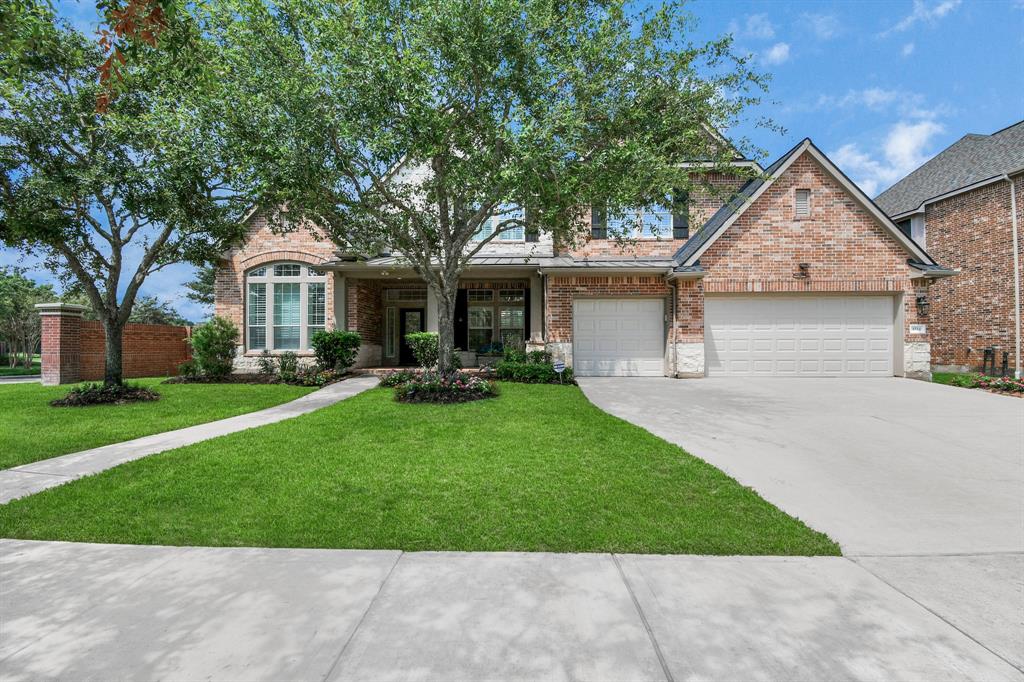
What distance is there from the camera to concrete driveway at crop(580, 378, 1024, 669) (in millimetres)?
2830

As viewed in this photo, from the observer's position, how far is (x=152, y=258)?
34.0ft

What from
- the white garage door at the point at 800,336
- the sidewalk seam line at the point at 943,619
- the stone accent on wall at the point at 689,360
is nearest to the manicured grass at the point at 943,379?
the white garage door at the point at 800,336

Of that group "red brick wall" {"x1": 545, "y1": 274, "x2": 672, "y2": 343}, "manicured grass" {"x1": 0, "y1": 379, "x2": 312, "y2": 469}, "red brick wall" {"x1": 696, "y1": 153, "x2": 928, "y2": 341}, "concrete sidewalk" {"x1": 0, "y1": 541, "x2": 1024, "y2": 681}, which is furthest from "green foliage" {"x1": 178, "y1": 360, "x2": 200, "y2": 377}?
"red brick wall" {"x1": 696, "y1": 153, "x2": 928, "y2": 341}

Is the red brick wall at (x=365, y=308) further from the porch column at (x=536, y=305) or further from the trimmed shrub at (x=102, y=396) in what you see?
the trimmed shrub at (x=102, y=396)

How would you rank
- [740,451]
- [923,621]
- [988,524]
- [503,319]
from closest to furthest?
1. [923,621]
2. [988,524]
3. [740,451]
4. [503,319]

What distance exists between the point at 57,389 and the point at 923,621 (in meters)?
16.4

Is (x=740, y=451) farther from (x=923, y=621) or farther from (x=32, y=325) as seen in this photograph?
(x=32, y=325)

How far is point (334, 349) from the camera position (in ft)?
42.6

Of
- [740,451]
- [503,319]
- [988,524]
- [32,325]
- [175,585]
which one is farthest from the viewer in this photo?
[32,325]

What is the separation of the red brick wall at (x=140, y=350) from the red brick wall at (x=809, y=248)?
18.2 metres

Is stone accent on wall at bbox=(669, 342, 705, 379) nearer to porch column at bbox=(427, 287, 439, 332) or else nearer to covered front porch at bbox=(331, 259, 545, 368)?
covered front porch at bbox=(331, 259, 545, 368)

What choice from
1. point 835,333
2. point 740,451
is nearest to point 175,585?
point 740,451

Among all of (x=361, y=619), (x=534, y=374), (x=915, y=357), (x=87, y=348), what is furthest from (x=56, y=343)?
(x=915, y=357)

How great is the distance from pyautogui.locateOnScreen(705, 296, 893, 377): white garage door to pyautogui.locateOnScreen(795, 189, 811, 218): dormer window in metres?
2.36
